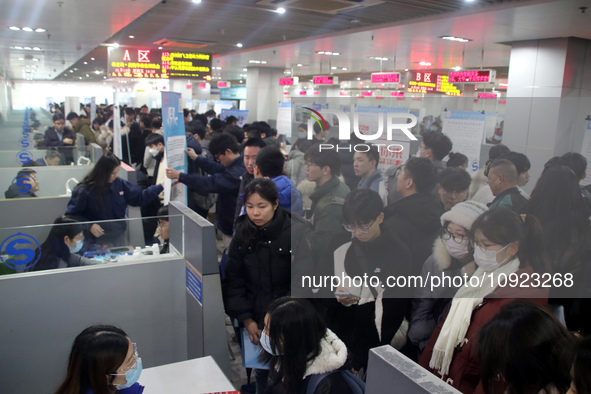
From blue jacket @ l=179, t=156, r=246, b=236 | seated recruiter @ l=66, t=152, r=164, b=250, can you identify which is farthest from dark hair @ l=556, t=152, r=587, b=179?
seated recruiter @ l=66, t=152, r=164, b=250

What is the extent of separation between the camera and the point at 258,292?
2801 mm

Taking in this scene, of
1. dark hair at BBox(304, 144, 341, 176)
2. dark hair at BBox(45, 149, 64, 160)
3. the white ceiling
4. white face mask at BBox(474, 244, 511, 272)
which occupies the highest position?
the white ceiling

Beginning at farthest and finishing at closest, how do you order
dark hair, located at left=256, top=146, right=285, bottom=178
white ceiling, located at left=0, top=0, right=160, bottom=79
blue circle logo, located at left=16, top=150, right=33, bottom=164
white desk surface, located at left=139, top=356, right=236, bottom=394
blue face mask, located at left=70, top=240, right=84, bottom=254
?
1. blue circle logo, located at left=16, top=150, right=33, bottom=164
2. white ceiling, located at left=0, top=0, right=160, bottom=79
3. dark hair, located at left=256, top=146, right=285, bottom=178
4. blue face mask, located at left=70, top=240, right=84, bottom=254
5. white desk surface, located at left=139, top=356, right=236, bottom=394

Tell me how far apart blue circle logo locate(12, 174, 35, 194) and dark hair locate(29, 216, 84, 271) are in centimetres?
332

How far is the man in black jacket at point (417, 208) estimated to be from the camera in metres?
1.74

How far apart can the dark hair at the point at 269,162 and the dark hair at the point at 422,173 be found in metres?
1.75

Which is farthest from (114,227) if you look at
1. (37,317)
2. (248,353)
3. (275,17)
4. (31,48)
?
(31,48)

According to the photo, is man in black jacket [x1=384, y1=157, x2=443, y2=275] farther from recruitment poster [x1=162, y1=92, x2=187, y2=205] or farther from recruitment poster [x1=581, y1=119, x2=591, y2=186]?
recruitment poster [x1=162, y1=92, x2=187, y2=205]

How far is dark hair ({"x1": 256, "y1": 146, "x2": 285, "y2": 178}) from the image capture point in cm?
340

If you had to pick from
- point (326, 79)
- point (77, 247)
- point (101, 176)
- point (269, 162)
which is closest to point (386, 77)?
point (326, 79)

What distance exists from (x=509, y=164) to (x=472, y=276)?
0.45 meters

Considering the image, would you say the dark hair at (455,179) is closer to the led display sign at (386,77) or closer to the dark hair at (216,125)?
the dark hair at (216,125)

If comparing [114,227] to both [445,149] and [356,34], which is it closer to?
[445,149]

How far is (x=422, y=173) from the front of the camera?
5.72 feet
